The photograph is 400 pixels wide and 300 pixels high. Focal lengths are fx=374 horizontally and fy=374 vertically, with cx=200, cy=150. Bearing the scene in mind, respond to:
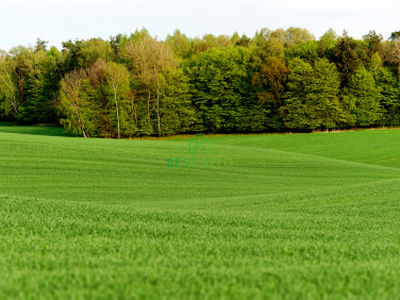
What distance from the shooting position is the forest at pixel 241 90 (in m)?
55.2

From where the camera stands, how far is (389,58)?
58.5 meters

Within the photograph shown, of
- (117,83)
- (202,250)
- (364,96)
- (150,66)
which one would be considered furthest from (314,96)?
(202,250)

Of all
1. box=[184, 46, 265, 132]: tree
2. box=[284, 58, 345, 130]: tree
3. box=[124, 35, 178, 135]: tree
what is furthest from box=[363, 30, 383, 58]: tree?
box=[124, 35, 178, 135]: tree

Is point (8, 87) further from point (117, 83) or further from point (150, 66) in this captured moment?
point (150, 66)

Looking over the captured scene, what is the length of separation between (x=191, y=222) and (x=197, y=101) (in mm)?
54706

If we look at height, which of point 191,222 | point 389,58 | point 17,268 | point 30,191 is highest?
point 389,58

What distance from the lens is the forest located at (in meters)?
55.2

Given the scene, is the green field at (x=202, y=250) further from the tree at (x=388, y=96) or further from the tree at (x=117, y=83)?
the tree at (x=388, y=96)

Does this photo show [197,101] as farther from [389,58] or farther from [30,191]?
[30,191]

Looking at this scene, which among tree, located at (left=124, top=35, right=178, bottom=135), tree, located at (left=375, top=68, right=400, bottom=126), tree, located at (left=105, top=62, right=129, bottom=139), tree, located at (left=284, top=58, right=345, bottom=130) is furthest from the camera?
tree, located at (left=124, top=35, right=178, bottom=135)

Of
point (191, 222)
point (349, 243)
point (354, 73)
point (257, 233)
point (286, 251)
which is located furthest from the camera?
point (354, 73)

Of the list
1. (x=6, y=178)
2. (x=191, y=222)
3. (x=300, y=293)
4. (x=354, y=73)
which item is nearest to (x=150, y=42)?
(x=354, y=73)

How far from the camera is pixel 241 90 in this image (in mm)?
60406

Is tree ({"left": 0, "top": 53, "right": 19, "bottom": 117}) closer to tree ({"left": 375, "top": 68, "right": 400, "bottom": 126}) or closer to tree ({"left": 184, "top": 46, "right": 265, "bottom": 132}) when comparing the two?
tree ({"left": 184, "top": 46, "right": 265, "bottom": 132})
